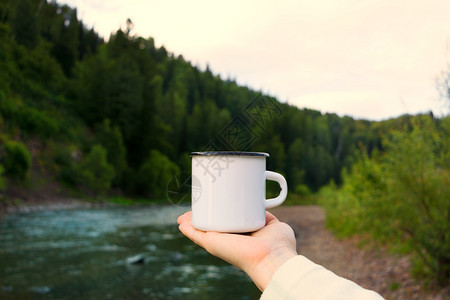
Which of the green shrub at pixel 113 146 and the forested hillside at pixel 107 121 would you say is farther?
the green shrub at pixel 113 146

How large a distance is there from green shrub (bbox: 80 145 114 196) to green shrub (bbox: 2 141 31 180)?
4632mm

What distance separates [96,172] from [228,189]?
3009 cm

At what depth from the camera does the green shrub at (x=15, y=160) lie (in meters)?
25.1

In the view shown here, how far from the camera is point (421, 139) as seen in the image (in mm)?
5699

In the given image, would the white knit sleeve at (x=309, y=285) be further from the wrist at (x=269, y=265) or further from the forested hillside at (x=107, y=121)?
the forested hillside at (x=107, y=121)

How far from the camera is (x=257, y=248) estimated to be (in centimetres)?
148

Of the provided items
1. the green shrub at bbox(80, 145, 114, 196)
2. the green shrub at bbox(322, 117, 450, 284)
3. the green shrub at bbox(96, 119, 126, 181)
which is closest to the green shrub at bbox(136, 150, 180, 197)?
the green shrub at bbox(96, 119, 126, 181)

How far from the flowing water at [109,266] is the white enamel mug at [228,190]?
534cm

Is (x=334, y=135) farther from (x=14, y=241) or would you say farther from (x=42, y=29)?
(x=14, y=241)

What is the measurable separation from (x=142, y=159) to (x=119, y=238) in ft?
82.5

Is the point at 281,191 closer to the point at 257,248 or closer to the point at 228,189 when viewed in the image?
the point at 228,189

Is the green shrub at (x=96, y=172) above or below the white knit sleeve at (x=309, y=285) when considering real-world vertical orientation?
below

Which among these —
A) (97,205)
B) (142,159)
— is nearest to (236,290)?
(97,205)

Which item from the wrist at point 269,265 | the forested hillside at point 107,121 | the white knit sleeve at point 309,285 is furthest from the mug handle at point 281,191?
the forested hillside at point 107,121
